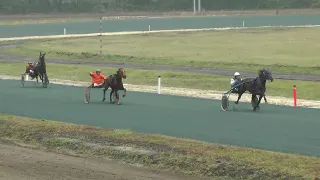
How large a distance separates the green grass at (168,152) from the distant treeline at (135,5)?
107 m

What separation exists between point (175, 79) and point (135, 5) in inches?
4365

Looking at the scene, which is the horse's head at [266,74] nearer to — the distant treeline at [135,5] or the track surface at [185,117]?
the track surface at [185,117]

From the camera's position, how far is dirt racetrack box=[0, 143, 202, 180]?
13.4 m

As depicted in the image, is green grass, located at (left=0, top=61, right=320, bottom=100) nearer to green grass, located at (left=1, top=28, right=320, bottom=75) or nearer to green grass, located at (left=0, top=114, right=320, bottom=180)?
green grass, located at (left=1, top=28, right=320, bottom=75)

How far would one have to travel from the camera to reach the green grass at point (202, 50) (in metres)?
44.4

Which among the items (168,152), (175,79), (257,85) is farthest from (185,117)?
(175,79)

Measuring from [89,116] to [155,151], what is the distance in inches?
253

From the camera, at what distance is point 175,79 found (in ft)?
122

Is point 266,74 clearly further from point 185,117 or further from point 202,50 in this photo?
point 202,50

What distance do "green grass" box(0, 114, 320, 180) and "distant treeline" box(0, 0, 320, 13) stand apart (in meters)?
107

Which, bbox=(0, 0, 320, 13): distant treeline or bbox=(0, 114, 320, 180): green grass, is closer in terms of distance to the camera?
bbox=(0, 114, 320, 180): green grass

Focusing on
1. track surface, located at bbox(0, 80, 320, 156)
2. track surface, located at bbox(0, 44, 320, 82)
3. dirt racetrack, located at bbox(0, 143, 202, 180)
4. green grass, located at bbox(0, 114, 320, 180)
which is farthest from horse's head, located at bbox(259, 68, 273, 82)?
track surface, located at bbox(0, 44, 320, 82)

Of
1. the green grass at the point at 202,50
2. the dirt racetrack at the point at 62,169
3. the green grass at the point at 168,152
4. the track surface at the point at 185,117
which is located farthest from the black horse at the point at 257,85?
the green grass at the point at 202,50

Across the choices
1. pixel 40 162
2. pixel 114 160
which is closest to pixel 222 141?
pixel 114 160
